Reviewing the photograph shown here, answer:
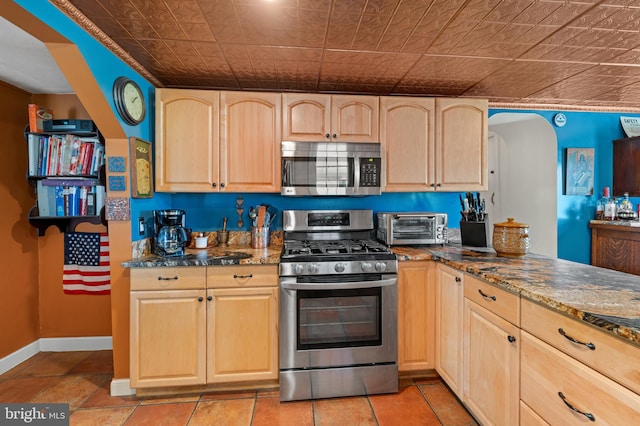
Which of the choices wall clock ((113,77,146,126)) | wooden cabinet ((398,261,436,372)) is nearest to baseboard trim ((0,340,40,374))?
wall clock ((113,77,146,126))

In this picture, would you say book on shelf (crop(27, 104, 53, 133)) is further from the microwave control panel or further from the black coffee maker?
the microwave control panel

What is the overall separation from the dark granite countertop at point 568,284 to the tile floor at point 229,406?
3.13 ft

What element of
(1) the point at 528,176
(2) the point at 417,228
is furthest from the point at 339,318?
(1) the point at 528,176

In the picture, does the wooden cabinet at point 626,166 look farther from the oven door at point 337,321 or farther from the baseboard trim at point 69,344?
the baseboard trim at point 69,344

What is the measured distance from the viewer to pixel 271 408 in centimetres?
197

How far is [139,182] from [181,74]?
0.90 meters

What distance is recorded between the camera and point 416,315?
223cm

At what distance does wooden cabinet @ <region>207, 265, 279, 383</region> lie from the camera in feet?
6.71

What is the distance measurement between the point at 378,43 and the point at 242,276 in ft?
5.78

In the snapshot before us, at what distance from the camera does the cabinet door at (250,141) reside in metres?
2.41

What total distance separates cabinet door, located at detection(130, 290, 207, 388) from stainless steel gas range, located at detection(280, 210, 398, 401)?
0.58 meters

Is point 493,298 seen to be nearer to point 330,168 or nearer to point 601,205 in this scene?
point 330,168

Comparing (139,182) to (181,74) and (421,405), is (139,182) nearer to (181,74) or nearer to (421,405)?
(181,74)

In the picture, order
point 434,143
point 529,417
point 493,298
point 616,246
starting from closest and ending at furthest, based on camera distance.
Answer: point 529,417
point 493,298
point 434,143
point 616,246
